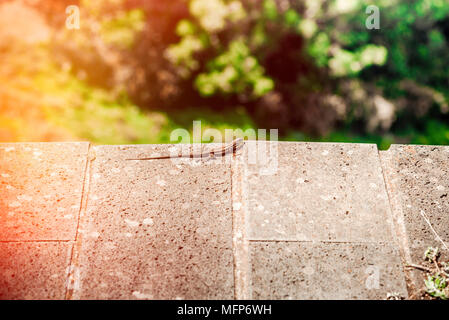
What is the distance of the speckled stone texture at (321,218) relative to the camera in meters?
1.32

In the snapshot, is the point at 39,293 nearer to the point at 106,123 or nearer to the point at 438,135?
the point at 106,123

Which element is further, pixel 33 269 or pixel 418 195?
pixel 418 195

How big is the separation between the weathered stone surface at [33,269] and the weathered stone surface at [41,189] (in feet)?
0.14

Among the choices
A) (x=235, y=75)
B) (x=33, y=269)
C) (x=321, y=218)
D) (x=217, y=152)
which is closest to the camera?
(x=33, y=269)

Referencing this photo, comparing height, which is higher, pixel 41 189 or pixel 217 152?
pixel 217 152

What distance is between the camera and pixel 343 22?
4.01 m

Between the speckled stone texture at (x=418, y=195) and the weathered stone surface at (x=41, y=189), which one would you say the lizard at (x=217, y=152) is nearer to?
the weathered stone surface at (x=41, y=189)

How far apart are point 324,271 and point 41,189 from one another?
4.17 feet

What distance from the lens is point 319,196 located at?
4.89 ft

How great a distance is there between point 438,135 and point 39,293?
4703 millimetres

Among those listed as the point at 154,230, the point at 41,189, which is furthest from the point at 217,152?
the point at 41,189

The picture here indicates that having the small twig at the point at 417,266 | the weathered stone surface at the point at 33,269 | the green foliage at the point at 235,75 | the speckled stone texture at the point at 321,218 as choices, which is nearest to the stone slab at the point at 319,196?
the speckled stone texture at the point at 321,218

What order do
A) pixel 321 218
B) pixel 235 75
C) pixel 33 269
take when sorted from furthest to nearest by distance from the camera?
1. pixel 235 75
2. pixel 321 218
3. pixel 33 269

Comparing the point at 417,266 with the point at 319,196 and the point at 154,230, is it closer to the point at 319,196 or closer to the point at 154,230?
the point at 319,196
